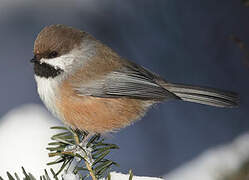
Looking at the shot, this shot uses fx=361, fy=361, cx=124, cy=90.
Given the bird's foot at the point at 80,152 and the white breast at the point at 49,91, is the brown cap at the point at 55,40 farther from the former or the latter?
the bird's foot at the point at 80,152

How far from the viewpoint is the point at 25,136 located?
2.65m

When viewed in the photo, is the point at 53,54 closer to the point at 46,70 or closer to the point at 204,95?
the point at 46,70

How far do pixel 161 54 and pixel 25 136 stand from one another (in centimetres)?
126

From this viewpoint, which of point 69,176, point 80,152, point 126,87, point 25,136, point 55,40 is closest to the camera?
point 69,176

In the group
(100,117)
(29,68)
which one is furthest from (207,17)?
(100,117)

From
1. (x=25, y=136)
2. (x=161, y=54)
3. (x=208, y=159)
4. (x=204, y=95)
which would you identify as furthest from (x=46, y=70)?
(x=208, y=159)

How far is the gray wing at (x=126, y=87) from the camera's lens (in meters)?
1.60

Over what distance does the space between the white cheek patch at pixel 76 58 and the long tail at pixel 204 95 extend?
1.31 ft

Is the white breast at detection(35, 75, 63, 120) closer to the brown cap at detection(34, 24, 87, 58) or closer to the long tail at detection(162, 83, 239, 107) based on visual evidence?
the brown cap at detection(34, 24, 87, 58)

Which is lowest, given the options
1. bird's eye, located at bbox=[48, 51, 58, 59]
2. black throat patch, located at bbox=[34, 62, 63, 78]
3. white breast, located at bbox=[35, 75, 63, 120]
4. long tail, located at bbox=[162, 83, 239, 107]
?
white breast, located at bbox=[35, 75, 63, 120]

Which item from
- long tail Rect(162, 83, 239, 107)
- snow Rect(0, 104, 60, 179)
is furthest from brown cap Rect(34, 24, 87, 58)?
snow Rect(0, 104, 60, 179)

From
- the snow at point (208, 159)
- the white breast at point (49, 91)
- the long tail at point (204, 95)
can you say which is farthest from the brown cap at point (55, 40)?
the snow at point (208, 159)

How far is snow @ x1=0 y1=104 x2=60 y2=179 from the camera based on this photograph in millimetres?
2582

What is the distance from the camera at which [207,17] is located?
2.99 m
